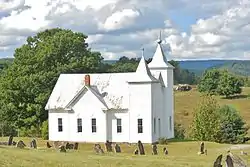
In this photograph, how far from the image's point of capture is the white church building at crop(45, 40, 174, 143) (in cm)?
6444

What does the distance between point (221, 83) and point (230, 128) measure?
64202 mm

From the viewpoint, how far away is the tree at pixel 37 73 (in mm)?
76312

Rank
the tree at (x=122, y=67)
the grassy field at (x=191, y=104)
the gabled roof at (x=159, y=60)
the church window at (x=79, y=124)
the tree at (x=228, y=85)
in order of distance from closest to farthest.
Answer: the church window at (x=79, y=124)
the gabled roof at (x=159, y=60)
the tree at (x=122, y=67)
the grassy field at (x=191, y=104)
the tree at (x=228, y=85)

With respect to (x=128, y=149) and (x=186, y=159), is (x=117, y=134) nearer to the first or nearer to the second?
(x=128, y=149)

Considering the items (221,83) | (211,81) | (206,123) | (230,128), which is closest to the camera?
(206,123)

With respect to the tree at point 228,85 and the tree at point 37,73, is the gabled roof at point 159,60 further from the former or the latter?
the tree at point 228,85

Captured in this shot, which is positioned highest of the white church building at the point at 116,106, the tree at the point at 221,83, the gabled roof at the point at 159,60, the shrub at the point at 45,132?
the tree at the point at 221,83

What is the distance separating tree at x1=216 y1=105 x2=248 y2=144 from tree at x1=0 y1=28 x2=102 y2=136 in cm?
1905

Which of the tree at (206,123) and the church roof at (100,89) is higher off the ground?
the church roof at (100,89)

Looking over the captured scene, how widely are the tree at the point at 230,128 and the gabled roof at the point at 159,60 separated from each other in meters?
11.2

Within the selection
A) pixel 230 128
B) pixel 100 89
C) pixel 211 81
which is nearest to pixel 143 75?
pixel 100 89

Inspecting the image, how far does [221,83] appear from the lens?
138m

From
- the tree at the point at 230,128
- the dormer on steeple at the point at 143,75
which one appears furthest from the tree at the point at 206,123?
the dormer on steeple at the point at 143,75

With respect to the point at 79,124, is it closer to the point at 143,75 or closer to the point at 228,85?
the point at 143,75
